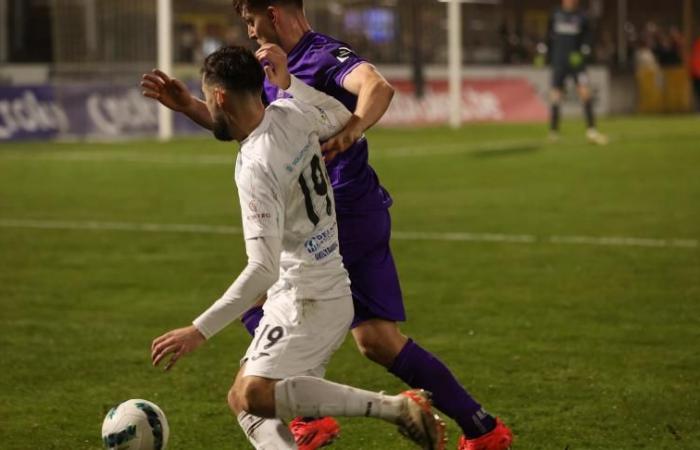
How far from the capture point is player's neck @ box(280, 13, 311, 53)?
538 cm

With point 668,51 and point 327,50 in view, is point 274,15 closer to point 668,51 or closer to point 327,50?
point 327,50

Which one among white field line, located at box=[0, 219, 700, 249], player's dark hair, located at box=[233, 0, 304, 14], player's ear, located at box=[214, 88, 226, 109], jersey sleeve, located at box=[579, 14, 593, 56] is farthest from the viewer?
jersey sleeve, located at box=[579, 14, 593, 56]

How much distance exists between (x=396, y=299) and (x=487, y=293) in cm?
435

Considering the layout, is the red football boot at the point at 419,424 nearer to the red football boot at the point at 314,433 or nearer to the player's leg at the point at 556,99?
the red football boot at the point at 314,433

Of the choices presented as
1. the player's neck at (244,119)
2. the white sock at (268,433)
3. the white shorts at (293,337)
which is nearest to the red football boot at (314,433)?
the white sock at (268,433)

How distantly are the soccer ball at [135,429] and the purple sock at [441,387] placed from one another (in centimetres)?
91

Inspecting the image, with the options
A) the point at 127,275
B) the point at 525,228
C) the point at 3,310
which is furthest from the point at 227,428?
the point at 525,228

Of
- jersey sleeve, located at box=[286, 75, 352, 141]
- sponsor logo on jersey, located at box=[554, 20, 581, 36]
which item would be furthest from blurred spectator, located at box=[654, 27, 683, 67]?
jersey sleeve, located at box=[286, 75, 352, 141]

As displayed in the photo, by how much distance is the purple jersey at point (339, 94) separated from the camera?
211 inches

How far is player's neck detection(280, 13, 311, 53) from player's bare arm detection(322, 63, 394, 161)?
0.30 metres

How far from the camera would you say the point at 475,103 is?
3206cm

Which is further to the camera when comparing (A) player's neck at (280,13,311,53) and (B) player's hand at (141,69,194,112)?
(A) player's neck at (280,13,311,53)

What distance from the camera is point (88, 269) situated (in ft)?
35.8

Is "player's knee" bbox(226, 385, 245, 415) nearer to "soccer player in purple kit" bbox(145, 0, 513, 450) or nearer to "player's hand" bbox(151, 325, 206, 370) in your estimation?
"player's hand" bbox(151, 325, 206, 370)
